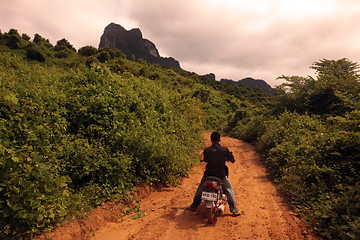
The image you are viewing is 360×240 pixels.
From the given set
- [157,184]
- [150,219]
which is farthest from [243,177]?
[150,219]

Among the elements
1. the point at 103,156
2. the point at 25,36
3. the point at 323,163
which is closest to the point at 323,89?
the point at 323,163

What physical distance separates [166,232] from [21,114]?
12.4ft

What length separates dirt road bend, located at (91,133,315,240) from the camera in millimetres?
4543

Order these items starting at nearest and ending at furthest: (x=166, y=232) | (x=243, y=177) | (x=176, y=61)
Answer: (x=166, y=232) < (x=243, y=177) < (x=176, y=61)

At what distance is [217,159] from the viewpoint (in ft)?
17.3

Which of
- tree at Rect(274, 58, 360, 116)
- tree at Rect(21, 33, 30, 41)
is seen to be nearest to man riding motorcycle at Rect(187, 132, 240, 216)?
tree at Rect(274, 58, 360, 116)

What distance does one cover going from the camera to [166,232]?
15.2 ft

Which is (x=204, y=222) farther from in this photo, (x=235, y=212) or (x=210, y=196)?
(x=235, y=212)

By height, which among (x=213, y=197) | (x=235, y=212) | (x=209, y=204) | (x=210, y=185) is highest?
(x=210, y=185)

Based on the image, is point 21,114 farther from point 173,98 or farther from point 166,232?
point 173,98

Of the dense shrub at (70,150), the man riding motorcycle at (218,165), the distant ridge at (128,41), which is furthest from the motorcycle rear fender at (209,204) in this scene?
the distant ridge at (128,41)

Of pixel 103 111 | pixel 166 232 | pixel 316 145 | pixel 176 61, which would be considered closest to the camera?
pixel 166 232

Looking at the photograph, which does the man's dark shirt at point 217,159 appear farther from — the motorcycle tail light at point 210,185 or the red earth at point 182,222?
the red earth at point 182,222

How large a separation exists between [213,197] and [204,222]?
2.16 feet
